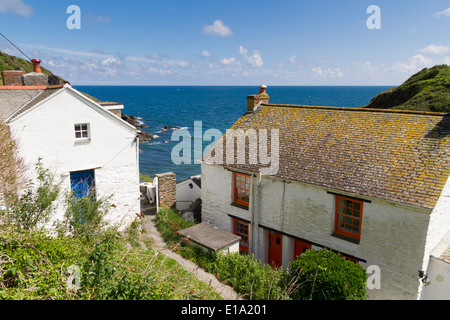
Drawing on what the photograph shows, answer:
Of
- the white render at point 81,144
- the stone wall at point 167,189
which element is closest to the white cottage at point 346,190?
the stone wall at point 167,189

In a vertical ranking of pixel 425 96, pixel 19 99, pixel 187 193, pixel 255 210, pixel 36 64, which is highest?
pixel 36 64

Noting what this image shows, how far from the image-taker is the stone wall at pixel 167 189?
69.1 feet

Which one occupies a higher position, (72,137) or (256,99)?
(256,99)

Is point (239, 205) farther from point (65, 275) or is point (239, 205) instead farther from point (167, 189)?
point (65, 275)

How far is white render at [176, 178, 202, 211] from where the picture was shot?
22969 mm

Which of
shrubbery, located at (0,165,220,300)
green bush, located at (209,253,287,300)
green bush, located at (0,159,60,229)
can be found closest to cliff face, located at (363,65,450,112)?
green bush, located at (209,253,287,300)

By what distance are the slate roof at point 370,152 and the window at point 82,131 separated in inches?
301

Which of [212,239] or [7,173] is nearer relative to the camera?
[7,173]

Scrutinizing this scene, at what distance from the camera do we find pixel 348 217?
45.5 feet

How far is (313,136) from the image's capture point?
1667 centimetres

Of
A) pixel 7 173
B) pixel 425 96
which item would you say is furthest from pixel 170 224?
pixel 425 96

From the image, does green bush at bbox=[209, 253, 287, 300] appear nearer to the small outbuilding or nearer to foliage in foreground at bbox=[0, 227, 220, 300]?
the small outbuilding

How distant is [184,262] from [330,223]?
6.98m

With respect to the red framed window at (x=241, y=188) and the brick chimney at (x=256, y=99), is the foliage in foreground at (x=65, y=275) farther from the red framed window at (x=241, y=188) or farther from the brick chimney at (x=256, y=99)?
the brick chimney at (x=256, y=99)
